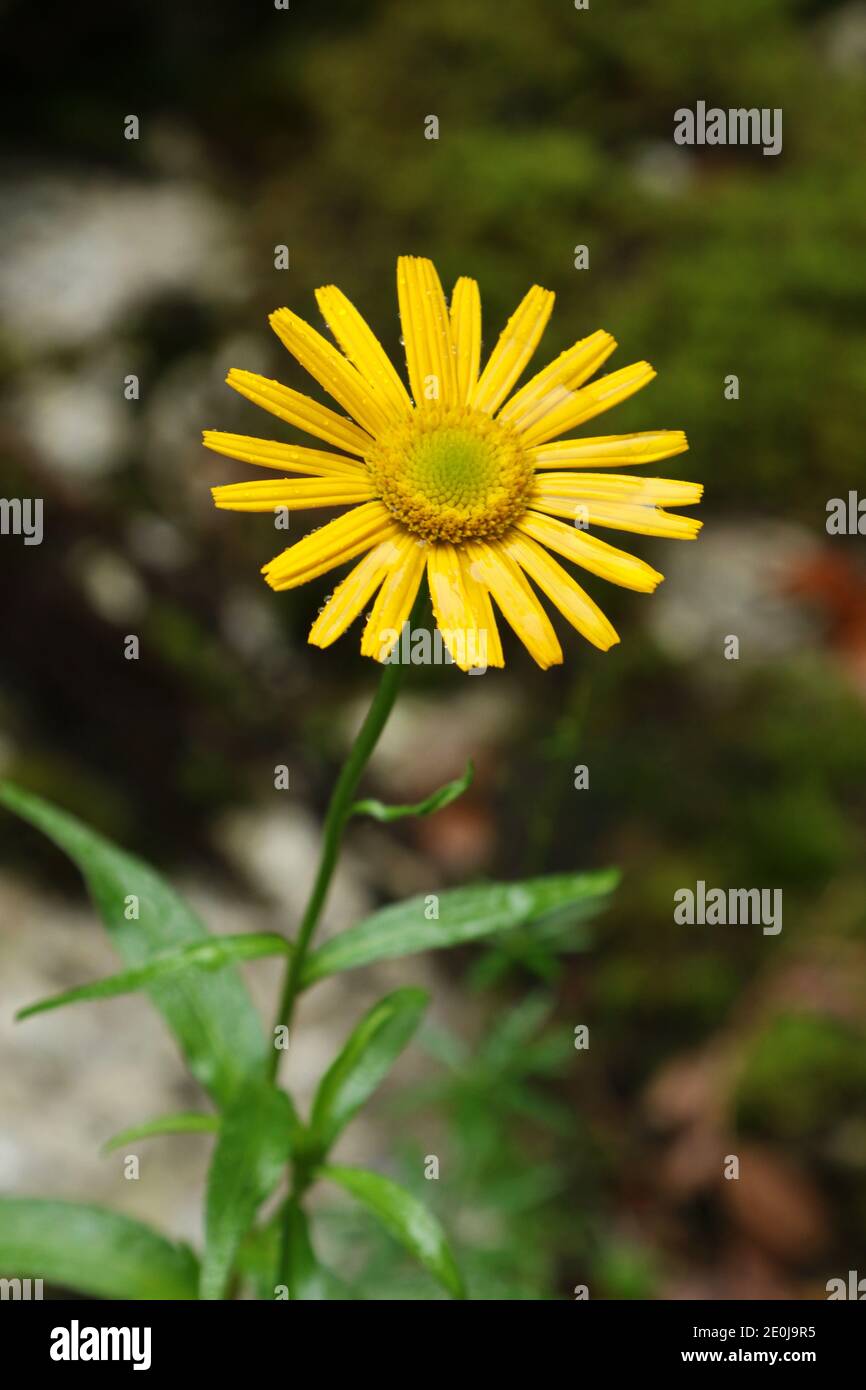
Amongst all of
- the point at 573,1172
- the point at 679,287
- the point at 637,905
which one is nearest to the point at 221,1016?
the point at 573,1172

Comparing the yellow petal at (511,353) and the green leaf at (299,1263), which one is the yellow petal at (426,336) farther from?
the green leaf at (299,1263)

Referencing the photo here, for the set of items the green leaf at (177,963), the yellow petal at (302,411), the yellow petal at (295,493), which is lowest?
the green leaf at (177,963)

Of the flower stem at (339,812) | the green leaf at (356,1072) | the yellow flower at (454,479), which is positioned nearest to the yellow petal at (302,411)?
the yellow flower at (454,479)

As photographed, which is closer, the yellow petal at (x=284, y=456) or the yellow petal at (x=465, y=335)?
the yellow petal at (x=284, y=456)

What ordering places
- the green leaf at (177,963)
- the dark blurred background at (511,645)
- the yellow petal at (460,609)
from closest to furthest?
1. the yellow petal at (460,609)
2. the green leaf at (177,963)
3. the dark blurred background at (511,645)

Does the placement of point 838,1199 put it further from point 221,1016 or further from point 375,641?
point 375,641
